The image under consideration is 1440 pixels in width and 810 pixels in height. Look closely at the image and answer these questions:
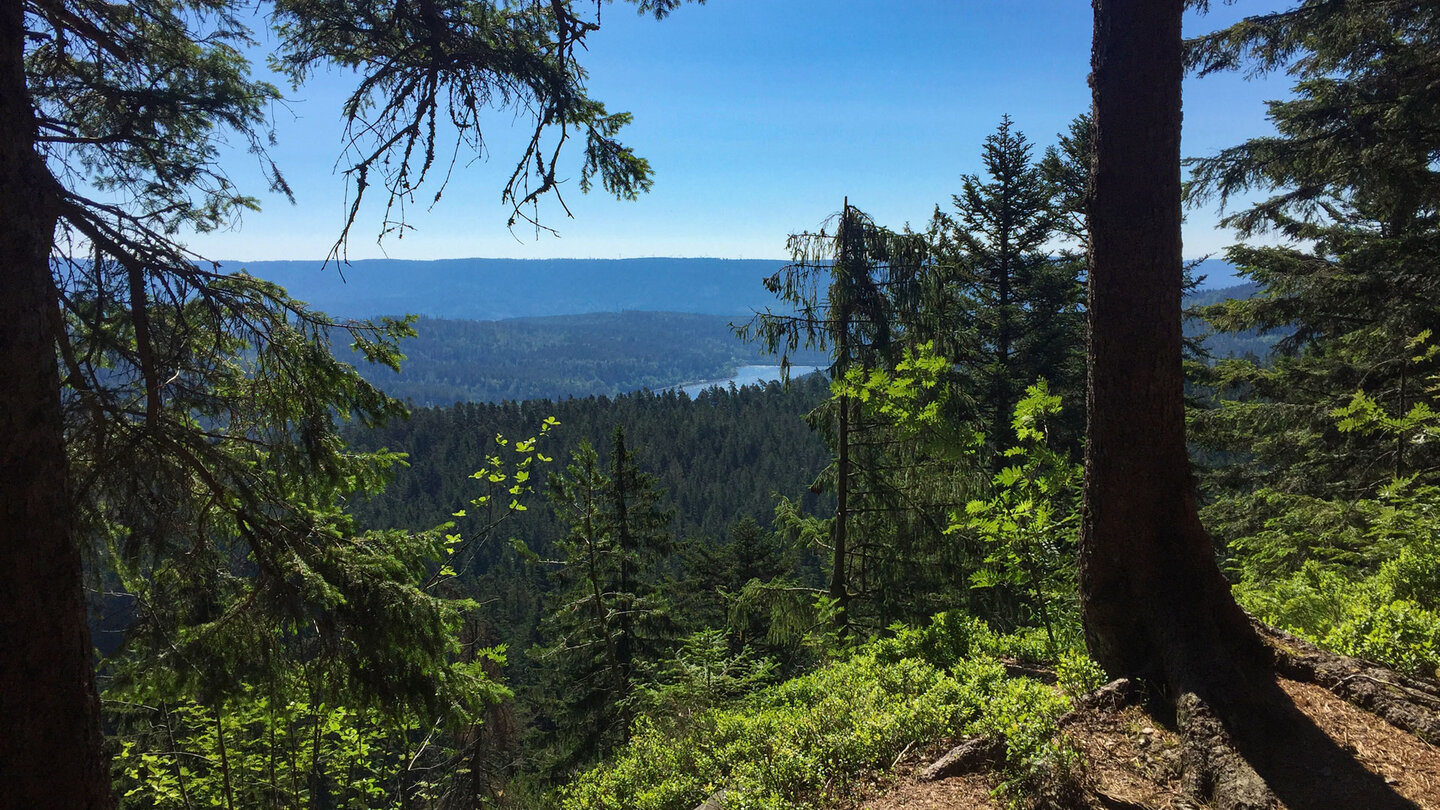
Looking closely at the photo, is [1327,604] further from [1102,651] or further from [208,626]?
[208,626]

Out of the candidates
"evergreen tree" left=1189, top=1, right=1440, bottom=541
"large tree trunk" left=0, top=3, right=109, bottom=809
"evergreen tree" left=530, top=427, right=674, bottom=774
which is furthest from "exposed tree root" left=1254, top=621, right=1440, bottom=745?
"evergreen tree" left=530, top=427, right=674, bottom=774

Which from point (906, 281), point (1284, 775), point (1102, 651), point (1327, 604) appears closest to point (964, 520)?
point (1102, 651)

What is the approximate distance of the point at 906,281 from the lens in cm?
721

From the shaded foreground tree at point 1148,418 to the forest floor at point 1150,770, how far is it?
15 centimetres

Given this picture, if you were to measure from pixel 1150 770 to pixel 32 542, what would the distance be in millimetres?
4656

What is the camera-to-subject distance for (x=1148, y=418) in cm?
323

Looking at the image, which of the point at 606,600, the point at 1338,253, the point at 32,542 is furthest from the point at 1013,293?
the point at 32,542

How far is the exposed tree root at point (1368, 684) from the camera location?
284 cm

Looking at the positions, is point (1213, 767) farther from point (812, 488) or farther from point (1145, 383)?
point (812, 488)

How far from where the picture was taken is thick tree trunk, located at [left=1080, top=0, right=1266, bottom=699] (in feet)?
10.2

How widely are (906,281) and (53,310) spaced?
6.59 m

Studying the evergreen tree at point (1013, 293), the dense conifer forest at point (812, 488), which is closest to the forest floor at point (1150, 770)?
the dense conifer forest at point (812, 488)

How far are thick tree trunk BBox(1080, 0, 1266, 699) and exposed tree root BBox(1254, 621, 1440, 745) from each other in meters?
0.23

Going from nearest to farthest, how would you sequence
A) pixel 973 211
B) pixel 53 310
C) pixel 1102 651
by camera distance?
pixel 53 310 → pixel 1102 651 → pixel 973 211
